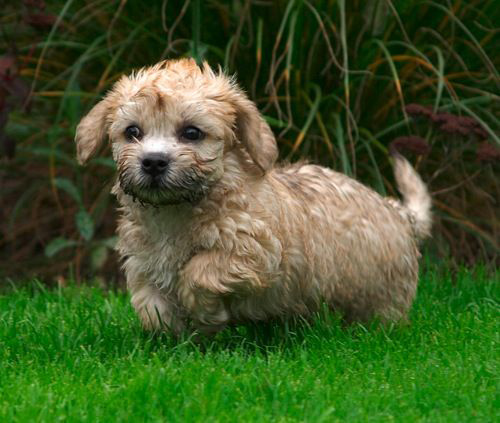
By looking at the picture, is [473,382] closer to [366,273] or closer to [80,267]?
[366,273]

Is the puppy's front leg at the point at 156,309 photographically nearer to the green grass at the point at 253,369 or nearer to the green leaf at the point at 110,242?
the green grass at the point at 253,369

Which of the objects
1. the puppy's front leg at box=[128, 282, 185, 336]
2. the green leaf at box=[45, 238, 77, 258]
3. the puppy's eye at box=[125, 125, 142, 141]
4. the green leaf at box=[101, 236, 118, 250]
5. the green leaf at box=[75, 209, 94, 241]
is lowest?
the green leaf at box=[45, 238, 77, 258]

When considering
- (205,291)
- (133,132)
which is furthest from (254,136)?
(205,291)

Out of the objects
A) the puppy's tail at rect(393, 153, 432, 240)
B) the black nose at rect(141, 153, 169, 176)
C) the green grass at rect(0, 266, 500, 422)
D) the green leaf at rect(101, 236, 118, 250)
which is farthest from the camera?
the green leaf at rect(101, 236, 118, 250)

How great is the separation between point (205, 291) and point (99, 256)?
2417 mm

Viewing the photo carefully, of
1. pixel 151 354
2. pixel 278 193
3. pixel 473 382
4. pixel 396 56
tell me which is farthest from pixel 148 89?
pixel 396 56

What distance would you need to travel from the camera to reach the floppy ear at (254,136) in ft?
13.5

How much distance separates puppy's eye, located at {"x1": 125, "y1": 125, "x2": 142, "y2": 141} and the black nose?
185 millimetres

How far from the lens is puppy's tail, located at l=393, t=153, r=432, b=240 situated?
4.95m

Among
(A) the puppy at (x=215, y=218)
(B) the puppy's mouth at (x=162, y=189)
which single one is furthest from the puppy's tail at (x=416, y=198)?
Result: (B) the puppy's mouth at (x=162, y=189)

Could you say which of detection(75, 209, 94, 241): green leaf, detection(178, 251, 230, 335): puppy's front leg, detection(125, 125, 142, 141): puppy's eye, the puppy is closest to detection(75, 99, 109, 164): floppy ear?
the puppy

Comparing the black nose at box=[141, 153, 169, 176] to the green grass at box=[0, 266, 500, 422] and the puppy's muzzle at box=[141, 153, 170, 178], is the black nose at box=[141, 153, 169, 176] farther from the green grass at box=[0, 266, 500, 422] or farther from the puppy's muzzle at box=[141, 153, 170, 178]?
the green grass at box=[0, 266, 500, 422]

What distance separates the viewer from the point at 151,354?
13.4ft

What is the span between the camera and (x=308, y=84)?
6.25 m
